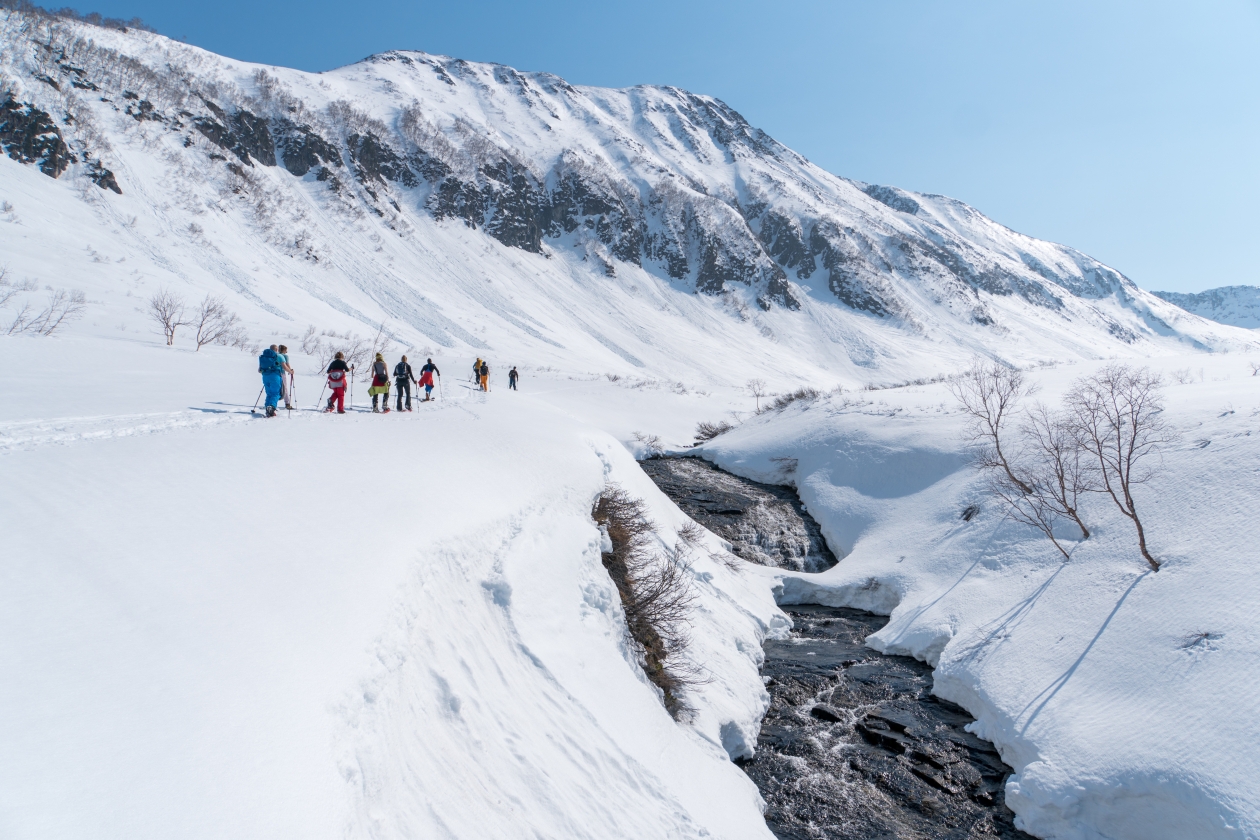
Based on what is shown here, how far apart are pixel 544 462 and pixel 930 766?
9.00m

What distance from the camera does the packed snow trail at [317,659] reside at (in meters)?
3.15

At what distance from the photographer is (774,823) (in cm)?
862

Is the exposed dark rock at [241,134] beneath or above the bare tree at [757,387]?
above

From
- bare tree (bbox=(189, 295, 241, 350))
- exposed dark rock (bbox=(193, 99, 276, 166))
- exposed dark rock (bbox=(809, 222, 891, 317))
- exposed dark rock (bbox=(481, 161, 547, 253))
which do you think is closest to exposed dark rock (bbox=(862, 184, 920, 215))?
exposed dark rock (bbox=(809, 222, 891, 317))

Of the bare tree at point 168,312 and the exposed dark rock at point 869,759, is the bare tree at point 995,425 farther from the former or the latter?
the bare tree at point 168,312

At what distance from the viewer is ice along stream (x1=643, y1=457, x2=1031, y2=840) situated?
29.0 feet

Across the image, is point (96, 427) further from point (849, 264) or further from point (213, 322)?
point (849, 264)

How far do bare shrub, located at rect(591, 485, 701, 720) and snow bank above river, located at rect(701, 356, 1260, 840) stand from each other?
5.46 meters

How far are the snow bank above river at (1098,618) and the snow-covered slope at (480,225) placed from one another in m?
32.8

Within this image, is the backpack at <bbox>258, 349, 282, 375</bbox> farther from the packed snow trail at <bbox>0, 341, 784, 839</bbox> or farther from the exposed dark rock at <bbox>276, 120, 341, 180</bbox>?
the exposed dark rock at <bbox>276, 120, 341, 180</bbox>

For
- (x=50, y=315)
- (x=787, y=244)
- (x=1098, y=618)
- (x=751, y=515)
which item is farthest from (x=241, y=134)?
(x=1098, y=618)

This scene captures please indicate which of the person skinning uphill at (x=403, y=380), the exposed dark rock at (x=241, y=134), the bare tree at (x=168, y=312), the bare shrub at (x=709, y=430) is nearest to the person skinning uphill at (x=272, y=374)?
the person skinning uphill at (x=403, y=380)

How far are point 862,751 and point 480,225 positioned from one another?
73.2 metres

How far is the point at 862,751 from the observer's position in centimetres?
1034
